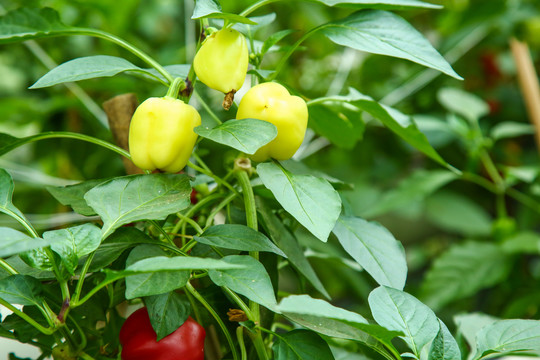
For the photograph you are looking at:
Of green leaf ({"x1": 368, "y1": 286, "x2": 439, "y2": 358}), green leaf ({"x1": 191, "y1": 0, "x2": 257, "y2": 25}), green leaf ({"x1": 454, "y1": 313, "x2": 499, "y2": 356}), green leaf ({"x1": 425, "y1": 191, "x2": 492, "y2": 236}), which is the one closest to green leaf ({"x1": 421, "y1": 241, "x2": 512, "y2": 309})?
green leaf ({"x1": 425, "y1": 191, "x2": 492, "y2": 236})

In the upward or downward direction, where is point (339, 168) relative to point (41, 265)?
downward

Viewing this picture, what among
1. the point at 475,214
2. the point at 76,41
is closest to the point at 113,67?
the point at 76,41

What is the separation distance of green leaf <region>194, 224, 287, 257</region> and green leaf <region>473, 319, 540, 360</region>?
148 mm

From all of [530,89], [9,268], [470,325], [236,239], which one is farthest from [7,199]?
[530,89]

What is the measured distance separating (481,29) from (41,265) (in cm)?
117

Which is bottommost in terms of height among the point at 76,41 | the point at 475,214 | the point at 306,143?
the point at 475,214

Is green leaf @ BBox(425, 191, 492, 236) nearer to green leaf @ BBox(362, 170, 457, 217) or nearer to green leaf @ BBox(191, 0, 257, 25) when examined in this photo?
green leaf @ BBox(362, 170, 457, 217)

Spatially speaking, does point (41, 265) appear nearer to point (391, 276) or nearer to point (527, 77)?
point (391, 276)

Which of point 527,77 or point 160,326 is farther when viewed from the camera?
point 527,77

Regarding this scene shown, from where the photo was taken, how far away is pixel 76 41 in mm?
1139

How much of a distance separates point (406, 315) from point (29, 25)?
0.34 meters

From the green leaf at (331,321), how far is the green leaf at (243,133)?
10cm

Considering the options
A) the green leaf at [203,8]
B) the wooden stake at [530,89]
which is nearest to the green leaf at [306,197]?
the green leaf at [203,8]

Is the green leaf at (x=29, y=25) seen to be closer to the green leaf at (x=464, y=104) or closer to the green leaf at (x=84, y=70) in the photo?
the green leaf at (x=84, y=70)
